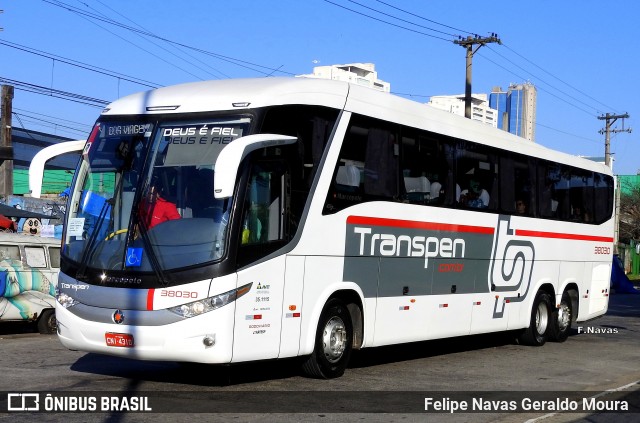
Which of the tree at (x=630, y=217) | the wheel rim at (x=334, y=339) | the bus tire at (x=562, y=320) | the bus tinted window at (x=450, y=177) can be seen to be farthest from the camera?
the tree at (x=630, y=217)

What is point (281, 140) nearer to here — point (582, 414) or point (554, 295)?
point (582, 414)

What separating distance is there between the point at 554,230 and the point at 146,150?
9967mm

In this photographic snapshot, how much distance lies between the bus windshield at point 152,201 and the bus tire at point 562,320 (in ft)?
33.4

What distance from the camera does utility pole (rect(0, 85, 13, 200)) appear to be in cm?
2680

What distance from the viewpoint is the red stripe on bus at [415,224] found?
12.1 metres

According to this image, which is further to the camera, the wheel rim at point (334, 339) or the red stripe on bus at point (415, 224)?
the red stripe on bus at point (415, 224)

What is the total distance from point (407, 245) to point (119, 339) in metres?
4.77

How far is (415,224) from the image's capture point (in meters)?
13.3

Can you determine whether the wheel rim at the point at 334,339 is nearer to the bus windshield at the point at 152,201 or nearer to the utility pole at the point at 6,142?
the bus windshield at the point at 152,201

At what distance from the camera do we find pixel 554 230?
58.9ft

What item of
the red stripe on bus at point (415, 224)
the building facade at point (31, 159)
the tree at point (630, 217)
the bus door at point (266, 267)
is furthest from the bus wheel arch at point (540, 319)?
the tree at point (630, 217)

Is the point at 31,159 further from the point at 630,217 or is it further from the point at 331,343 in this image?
the point at 630,217

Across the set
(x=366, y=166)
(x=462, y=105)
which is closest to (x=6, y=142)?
(x=366, y=166)

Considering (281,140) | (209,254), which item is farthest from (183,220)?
(281,140)
